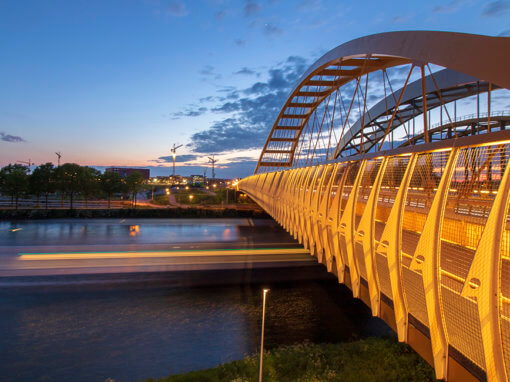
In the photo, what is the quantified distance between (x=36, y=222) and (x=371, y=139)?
46.1 m

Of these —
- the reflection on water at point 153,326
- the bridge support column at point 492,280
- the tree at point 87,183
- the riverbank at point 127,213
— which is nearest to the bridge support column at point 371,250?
the bridge support column at point 492,280

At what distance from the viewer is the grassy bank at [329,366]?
1045 cm

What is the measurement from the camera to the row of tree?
1959 inches

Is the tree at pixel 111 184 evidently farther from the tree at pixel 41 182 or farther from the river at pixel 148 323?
the river at pixel 148 323

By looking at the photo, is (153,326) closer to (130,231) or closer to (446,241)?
(446,241)

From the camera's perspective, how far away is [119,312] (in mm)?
15734

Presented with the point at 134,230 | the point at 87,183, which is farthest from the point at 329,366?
the point at 87,183

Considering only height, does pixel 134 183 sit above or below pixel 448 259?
above

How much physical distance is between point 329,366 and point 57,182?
183ft

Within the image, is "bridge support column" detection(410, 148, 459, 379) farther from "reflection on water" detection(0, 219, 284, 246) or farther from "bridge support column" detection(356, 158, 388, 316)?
"reflection on water" detection(0, 219, 284, 246)

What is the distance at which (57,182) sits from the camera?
53.2m

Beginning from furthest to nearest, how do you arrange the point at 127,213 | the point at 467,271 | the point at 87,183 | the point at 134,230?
the point at 87,183 → the point at 127,213 → the point at 134,230 → the point at 467,271

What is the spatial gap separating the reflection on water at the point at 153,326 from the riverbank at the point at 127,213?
26.8 meters

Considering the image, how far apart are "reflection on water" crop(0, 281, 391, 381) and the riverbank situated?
88.1 feet
